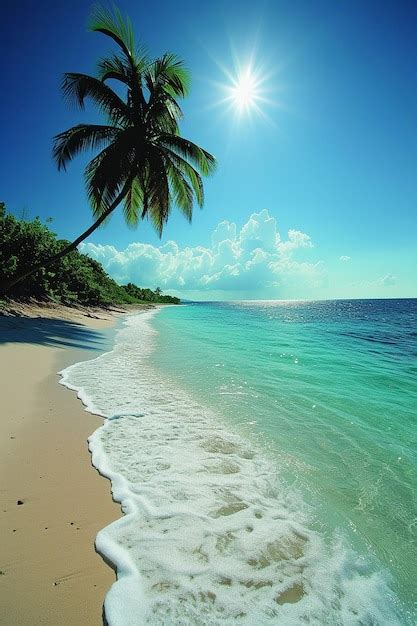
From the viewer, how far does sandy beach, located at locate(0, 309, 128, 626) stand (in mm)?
1920

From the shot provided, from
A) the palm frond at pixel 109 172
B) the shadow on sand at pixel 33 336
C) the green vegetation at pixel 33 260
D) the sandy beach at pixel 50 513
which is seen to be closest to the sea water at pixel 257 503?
the sandy beach at pixel 50 513

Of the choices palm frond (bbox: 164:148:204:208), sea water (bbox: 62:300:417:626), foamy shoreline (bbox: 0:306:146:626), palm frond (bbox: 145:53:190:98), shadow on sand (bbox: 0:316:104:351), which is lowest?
sea water (bbox: 62:300:417:626)

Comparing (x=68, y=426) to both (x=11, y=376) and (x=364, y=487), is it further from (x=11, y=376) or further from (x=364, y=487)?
(x=364, y=487)

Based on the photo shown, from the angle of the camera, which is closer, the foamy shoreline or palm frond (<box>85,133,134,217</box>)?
the foamy shoreline

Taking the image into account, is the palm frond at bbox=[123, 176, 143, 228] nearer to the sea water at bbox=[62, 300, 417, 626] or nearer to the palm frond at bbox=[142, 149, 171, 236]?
the palm frond at bbox=[142, 149, 171, 236]

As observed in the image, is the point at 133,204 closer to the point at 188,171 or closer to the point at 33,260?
the point at 188,171

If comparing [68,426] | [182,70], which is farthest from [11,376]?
[182,70]

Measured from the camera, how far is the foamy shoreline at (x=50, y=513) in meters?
1.92

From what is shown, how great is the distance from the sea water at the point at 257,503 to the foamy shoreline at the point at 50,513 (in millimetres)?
162

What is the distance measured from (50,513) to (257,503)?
6.59 feet

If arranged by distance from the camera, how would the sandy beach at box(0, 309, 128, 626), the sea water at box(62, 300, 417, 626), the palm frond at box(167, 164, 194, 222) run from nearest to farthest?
the sandy beach at box(0, 309, 128, 626), the sea water at box(62, 300, 417, 626), the palm frond at box(167, 164, 194, 222)

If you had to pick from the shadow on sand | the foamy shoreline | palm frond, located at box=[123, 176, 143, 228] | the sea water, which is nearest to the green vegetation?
the shadow on sand

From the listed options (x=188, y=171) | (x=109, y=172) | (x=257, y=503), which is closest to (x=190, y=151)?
(x=188, y=171)

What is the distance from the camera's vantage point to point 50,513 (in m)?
2.69
